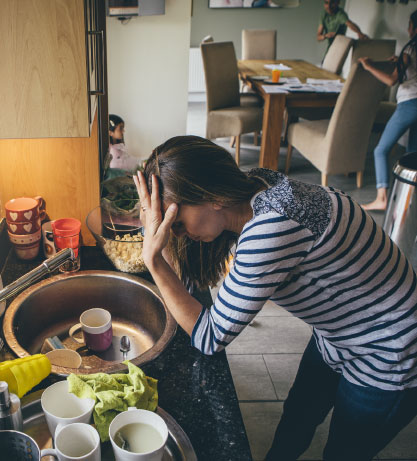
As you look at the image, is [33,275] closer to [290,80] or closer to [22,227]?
[22,227]

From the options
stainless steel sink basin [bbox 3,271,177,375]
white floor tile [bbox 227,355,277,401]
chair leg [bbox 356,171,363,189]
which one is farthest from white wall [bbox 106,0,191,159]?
stainless steel sink basin [bbox 3,271,177,375]

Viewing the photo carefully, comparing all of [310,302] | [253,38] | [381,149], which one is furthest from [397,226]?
[253,38]

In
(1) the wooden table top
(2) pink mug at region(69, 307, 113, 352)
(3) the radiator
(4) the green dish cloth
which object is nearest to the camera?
(4) the green dish cloth

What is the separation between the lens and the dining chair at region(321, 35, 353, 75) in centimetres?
488

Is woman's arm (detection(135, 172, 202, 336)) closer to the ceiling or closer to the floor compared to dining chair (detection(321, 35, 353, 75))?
closer to the floor

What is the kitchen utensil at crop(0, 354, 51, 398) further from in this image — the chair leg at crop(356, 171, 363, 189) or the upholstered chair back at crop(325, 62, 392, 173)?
the chair leg at crop(356, 171, 363, 189)

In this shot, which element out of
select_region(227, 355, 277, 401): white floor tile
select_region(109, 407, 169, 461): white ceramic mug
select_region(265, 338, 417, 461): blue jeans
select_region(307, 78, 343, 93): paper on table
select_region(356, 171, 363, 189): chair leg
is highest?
select_region(307, 78, 343, 93): paper on table

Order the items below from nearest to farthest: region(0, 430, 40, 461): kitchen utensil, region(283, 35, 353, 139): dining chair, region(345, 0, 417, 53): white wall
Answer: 1. region(0, 430, 40, 461): kitchen utensil
2. region(283, 35, 353, 139): dining chair
3. region(345, 0, 417, 53): white wall

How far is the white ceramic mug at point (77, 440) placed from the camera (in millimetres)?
673

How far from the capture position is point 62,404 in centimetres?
78

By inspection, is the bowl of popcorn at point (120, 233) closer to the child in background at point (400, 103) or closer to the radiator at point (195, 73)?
the child in background at point (400, 103)

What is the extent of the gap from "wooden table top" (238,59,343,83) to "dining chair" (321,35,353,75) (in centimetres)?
30

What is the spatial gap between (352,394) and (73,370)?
0.65 meters

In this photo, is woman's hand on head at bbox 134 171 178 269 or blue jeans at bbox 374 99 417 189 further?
blue jeans at bbox 374 99 417 189
